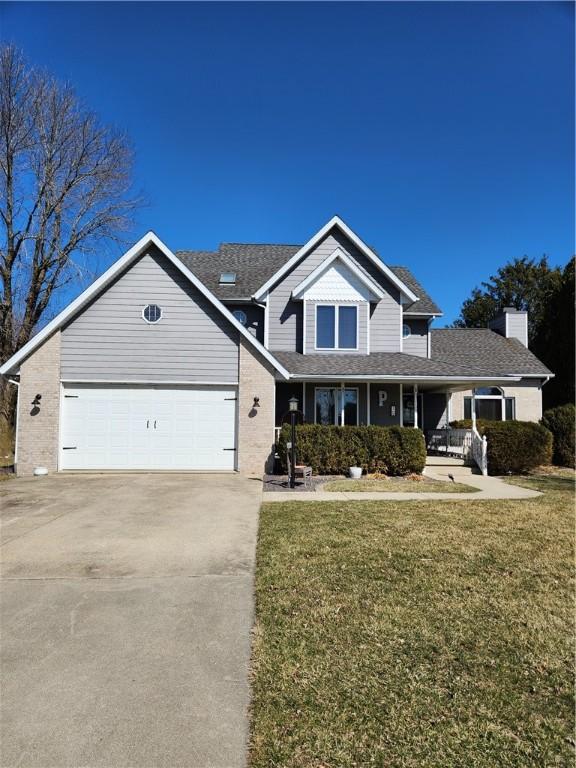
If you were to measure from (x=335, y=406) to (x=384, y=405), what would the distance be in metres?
1.78

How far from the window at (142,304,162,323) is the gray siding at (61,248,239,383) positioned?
0.14m

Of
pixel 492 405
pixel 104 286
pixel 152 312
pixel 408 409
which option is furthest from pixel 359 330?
pixel 104 286

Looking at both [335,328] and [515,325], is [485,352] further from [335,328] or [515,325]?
[335,328]

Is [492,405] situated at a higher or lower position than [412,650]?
higher

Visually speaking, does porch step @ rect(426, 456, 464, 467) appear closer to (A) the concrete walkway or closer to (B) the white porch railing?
(B) the white porch railing

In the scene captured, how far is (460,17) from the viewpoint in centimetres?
823

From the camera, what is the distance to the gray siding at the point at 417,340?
18625mm

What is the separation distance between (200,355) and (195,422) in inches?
78.9

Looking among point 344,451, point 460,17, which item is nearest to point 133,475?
point 344,451

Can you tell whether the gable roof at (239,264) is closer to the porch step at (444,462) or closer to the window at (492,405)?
the porch step at (444,462)

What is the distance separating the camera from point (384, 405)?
16812 mm

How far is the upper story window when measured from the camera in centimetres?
1677

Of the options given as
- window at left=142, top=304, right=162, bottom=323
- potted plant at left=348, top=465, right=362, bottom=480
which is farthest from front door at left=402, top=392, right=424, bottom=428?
window at left=142, top=304, right=162, bottom=323

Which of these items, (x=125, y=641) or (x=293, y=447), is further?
(x=293, y=447)
